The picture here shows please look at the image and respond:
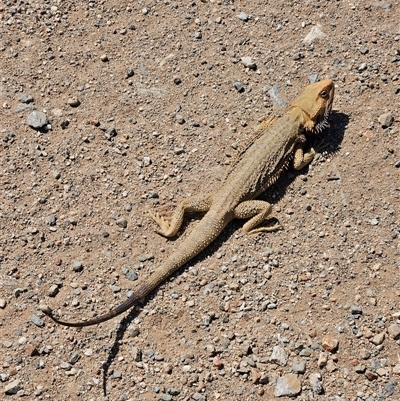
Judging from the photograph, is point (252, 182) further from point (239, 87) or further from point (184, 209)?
point (239, 87)

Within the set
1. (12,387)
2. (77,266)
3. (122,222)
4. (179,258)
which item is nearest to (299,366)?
(179,258)

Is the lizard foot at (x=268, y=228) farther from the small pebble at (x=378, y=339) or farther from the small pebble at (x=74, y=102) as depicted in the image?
the small pebble at (x=74, y=102)

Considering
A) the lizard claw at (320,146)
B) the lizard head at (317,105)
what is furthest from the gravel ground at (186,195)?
the lizard head at (317,105)

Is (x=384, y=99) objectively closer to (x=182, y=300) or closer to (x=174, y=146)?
(x=174, y=146)

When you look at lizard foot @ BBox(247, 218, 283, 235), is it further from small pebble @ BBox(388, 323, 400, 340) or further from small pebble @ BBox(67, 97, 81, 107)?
small pebble @ BBox(67, 97, 81, 107)

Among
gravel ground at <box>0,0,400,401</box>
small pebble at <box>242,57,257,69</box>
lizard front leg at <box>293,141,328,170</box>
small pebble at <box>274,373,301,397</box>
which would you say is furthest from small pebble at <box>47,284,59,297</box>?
small pebble at <box>242,57,257,69</box>
